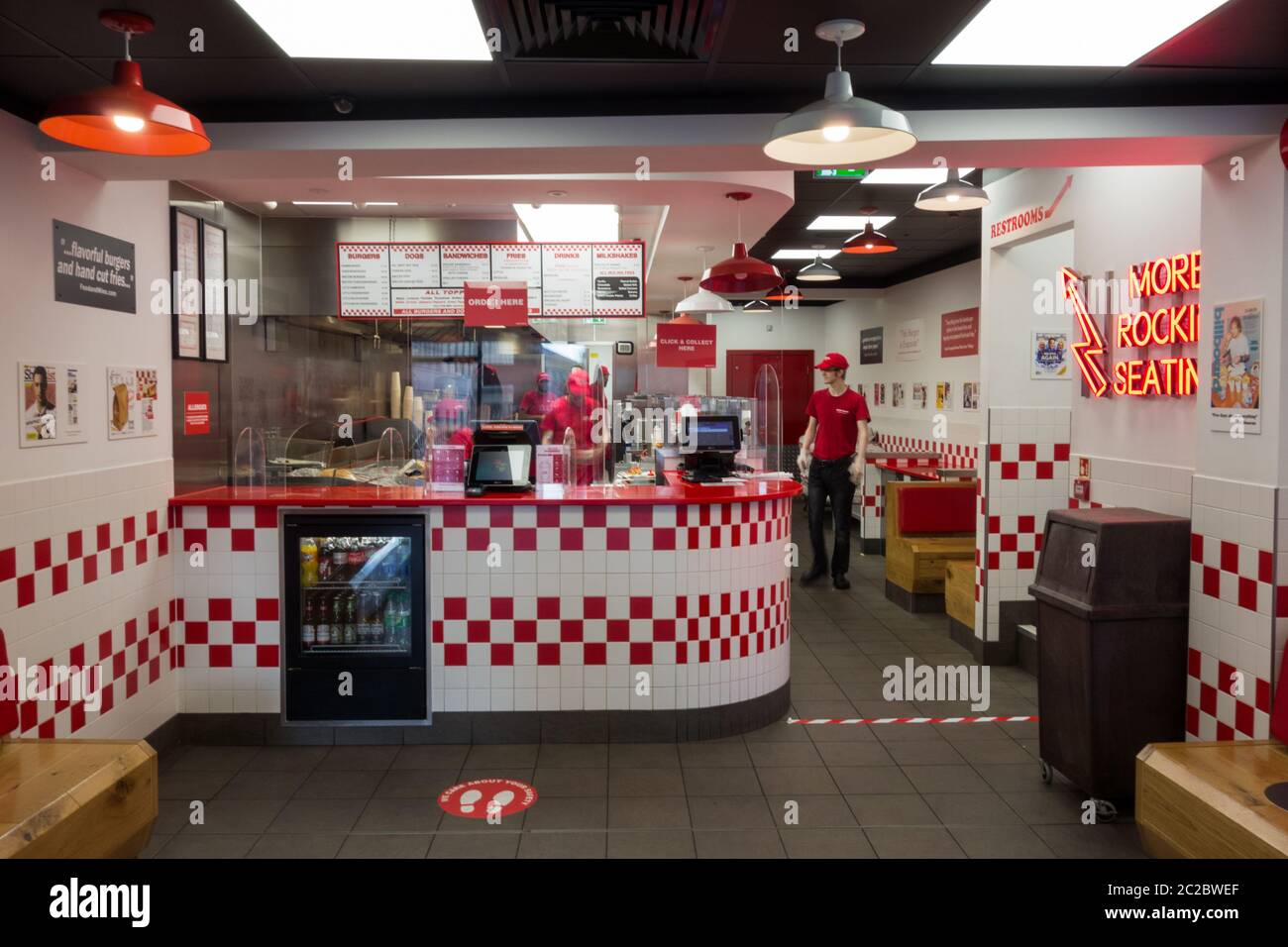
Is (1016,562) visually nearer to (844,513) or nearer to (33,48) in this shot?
(844,513)

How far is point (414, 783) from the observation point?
4.14m

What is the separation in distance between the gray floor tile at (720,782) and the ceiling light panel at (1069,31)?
3085 millimetres

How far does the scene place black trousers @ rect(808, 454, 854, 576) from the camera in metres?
8.12

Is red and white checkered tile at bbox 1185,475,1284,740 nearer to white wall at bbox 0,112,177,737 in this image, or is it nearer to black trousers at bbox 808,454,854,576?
black trousers at bbox 808,454,854,576

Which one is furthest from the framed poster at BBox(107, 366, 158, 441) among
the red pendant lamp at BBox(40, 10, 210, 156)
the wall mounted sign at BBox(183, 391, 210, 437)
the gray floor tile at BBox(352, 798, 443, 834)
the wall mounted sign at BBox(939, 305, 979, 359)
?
the wall mounted sign at BBox(939, 305, 979, 359)

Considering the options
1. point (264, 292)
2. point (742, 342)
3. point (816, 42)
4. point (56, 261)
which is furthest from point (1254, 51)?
point (742, 342)

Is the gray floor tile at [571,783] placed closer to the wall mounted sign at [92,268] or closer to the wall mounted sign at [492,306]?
the wall mounted sign at [92,268]

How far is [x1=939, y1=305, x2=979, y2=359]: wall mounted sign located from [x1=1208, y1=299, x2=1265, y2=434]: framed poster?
6.56 m

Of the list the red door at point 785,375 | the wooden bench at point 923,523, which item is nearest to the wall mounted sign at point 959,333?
→ the wooden bench at point 923,523

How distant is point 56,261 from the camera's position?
12.3ft

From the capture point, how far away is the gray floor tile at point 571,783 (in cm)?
402

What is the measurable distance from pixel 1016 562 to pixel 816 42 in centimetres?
398

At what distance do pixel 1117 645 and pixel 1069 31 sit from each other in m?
2.39

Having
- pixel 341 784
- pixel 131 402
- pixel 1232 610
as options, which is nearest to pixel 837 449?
pixel 1232 610
